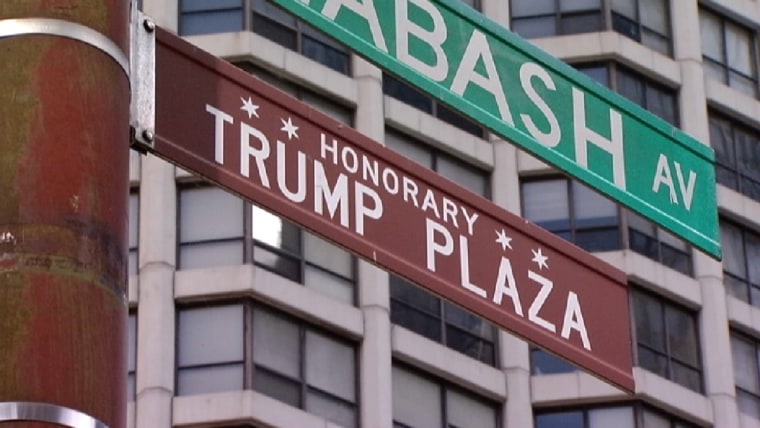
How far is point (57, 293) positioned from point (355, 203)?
6.65ft

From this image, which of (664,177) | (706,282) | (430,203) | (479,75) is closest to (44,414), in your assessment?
(430,203)

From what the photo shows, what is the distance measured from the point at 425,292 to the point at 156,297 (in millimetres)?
4245

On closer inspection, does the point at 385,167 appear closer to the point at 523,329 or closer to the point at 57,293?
the point at 523,329

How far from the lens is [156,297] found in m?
31.9

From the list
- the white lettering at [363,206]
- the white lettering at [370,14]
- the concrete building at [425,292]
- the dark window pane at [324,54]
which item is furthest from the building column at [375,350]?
the white lettering at [363,206]

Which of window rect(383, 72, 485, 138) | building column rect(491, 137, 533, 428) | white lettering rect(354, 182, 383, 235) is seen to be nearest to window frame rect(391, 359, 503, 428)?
building column rect(491, 137, 533, 428)

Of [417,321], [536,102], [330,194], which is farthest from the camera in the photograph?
[417,321]

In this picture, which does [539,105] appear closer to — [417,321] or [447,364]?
[447,364]

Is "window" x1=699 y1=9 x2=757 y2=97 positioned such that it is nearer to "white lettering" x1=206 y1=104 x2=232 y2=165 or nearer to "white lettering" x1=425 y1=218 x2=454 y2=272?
"white lettering" x1=425 y1=218 x2=454 y2=272

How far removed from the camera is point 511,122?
7566 mm

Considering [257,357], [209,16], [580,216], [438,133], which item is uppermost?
[209,16]

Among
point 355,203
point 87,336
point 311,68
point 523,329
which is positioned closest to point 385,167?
point 355,203

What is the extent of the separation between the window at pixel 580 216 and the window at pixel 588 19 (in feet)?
10.2

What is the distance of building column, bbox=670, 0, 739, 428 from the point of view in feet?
118
